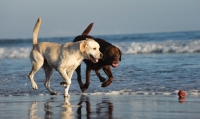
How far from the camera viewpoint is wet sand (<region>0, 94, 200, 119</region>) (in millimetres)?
7551

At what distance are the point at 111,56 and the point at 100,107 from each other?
91.2 inches

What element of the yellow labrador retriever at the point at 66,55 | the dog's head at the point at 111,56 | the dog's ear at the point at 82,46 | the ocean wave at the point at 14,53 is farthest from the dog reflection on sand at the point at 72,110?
the ocean wave at the point at 14,53

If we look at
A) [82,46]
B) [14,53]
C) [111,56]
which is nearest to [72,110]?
[82,46]

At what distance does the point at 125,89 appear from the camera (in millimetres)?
11633

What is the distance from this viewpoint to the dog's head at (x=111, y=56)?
1070 centimetres

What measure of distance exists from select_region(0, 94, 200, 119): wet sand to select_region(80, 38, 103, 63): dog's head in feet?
2.46

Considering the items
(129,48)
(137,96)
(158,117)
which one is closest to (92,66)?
(137,96)

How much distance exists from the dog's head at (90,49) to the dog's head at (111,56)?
54 cm

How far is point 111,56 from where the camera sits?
10.7 meters

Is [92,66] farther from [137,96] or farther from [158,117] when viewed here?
[158,117]

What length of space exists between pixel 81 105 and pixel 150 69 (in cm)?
669

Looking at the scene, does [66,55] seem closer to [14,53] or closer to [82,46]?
[82,46]

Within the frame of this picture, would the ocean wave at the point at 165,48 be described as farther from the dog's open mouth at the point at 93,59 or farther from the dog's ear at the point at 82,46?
the dog's ear at the point at 82,46

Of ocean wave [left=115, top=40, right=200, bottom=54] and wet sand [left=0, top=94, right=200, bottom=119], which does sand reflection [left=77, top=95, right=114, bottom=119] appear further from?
ocean wave [left=115, top=40, right=200, bottom=54]
